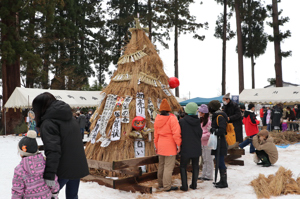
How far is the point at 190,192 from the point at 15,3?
16573 millimetres

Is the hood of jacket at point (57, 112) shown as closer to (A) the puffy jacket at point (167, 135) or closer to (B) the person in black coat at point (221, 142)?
(A) the puffy jacket at point (167, 135)

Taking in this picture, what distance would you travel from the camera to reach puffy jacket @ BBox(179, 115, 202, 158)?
5070 mm

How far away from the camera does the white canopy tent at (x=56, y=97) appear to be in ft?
52.9

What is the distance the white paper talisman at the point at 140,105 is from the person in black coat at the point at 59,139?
304 centimetres

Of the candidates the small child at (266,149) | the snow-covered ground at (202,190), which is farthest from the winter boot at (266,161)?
the snow-covered ground at (202,190)

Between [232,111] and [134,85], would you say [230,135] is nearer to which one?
[232,111]

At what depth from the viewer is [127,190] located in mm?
5051

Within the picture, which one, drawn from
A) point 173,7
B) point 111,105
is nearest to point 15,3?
point 173,7

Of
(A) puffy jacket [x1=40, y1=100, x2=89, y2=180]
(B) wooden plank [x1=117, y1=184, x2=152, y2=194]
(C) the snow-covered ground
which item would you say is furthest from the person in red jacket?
(A) puffy jacket [x1=40, y1=100, x2=89, y2=180]

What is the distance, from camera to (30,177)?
2842mm

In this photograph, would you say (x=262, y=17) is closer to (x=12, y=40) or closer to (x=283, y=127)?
(x=283, y=127)

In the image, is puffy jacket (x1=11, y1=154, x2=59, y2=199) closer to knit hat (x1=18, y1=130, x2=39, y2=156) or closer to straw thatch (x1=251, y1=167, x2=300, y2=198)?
knit hat (x1=18, y1=130, x2=39, y2=156)

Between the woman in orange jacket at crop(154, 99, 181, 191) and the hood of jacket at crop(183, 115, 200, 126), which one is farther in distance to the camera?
the hood of jacket at crop(183, 115, 200, 126)

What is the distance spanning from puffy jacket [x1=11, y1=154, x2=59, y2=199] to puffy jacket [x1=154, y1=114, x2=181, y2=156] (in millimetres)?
2560
